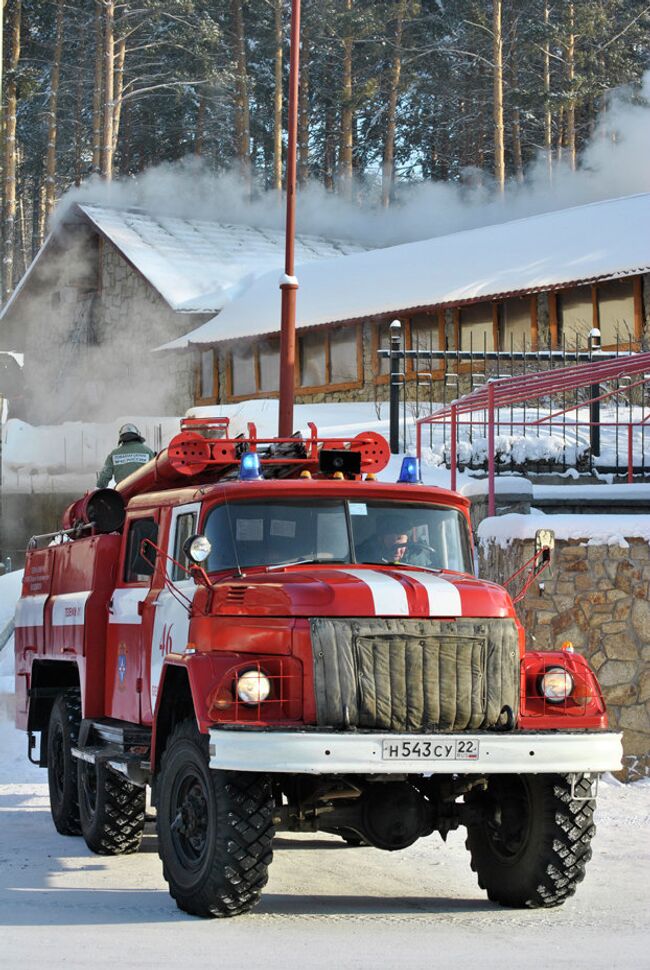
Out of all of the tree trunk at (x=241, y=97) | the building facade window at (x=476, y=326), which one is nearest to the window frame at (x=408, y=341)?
the building facade window at (x=476, y=326)

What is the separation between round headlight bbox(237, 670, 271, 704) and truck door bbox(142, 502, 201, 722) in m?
0.78

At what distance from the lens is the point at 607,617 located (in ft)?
41.7

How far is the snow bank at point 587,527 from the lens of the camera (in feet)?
41.8

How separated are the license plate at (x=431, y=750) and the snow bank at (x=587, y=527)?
543 cm

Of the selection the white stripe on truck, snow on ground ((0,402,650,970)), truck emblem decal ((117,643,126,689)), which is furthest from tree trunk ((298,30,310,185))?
the white stripe on truck

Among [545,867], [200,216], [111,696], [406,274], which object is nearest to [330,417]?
[406,274]

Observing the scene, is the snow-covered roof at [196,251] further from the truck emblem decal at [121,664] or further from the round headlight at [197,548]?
the round headlight at [197,548]

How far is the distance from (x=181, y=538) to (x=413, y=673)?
172cm

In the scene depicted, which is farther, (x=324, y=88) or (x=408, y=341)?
(x=324, y=88)

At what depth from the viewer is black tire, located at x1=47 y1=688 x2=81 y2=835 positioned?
33.7ft

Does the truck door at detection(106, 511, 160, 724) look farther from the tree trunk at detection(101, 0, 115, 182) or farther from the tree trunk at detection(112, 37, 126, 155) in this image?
the tree trunk at detection(112, 37, 126, 155)

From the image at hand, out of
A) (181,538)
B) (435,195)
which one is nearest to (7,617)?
(181,538)

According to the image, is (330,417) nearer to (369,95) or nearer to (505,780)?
(505,780)

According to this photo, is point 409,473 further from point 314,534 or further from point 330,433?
point 330,433
